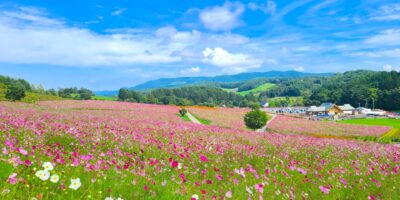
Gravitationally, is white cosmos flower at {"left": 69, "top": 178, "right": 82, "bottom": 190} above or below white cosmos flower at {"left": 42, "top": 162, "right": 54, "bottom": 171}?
below

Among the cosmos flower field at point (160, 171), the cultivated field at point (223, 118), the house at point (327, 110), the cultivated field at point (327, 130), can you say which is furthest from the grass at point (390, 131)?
the house at point (327, 110)

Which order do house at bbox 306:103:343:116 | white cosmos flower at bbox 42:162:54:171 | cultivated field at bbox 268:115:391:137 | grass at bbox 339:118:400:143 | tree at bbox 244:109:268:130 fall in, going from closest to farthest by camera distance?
white cosmos flower at bbox 42:162:54:171
grass at bbox 339:118:400:143
tree at bbox 244:109:268:130
cultivated field at bbox 268:115:391:137
house at bbox 306:103:343:116

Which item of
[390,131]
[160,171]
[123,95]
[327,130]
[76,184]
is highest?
[76,184]

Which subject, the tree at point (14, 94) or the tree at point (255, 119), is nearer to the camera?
the tree at point (255, 119)

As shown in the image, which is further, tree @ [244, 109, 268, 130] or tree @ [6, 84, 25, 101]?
tree @ [6, 84, 25, 101]

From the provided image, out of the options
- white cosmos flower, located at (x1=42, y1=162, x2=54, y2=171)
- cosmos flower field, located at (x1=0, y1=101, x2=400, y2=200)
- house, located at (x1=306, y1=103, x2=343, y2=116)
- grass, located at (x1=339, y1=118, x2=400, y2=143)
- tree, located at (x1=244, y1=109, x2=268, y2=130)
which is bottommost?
house, located at (x1=306, y1=103, x2=343, y2=116)

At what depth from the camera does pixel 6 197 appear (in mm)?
2891

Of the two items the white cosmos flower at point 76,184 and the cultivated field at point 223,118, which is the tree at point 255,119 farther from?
the white cosmos flower at point 76,184

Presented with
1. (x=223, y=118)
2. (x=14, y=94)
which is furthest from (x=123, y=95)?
(x=223, y=118)

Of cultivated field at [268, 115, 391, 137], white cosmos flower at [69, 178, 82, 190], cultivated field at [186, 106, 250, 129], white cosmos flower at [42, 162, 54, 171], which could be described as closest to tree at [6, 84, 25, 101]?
cultivated field at [186, 106, 250, 129]

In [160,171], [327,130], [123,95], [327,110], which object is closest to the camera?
[160,171]

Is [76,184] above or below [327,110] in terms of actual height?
above

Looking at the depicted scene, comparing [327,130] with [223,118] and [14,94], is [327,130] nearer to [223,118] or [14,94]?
[223,118]

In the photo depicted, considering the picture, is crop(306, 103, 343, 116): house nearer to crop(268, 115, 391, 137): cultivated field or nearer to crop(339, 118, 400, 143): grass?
crop(339, 118, 400, 143): grass
